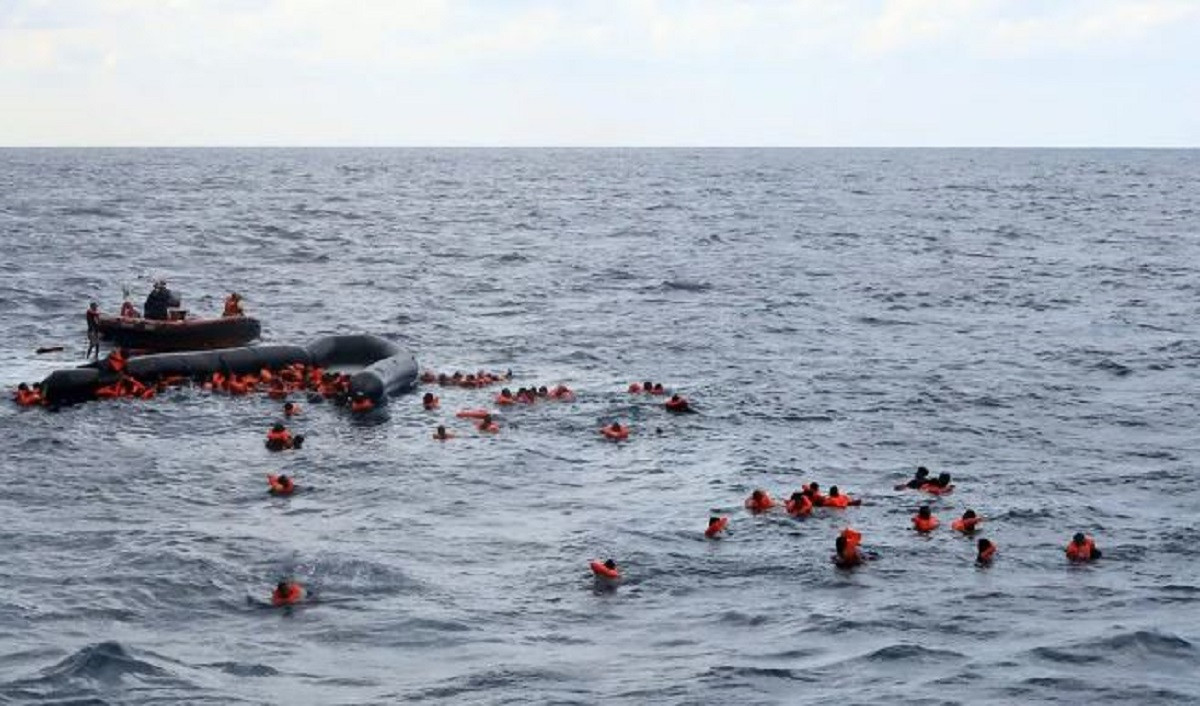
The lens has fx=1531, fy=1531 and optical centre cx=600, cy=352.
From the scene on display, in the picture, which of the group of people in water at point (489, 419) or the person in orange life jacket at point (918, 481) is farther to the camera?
the person in orange life jacket at point (918, 481)

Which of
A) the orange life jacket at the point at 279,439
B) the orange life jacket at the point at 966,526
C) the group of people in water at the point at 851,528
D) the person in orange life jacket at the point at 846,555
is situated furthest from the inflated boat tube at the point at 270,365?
the orange life jacket at the point at 966,526

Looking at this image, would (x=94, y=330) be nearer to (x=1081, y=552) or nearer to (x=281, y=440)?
(x=281, y=440)

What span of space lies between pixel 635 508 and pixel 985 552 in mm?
7408

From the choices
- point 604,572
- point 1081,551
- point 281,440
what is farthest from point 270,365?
point 1081,551

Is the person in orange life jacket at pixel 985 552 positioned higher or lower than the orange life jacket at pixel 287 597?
higher

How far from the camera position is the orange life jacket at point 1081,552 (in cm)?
2839

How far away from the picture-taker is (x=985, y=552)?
2830 centimetres

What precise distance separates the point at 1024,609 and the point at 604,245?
80197 mm

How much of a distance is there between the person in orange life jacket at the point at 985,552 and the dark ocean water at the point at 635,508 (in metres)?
0.33

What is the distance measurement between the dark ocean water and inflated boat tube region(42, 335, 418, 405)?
0.95 meters

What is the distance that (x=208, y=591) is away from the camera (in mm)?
25641

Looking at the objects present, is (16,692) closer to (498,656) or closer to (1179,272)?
(498,656)

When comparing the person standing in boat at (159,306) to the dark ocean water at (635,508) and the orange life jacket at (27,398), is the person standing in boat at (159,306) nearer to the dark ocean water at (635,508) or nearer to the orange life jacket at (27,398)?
the dark ocean water at (635,508)

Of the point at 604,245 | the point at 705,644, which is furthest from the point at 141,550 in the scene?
the point at 604,245
